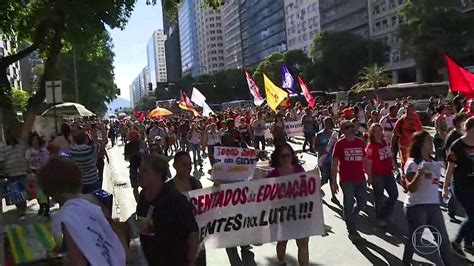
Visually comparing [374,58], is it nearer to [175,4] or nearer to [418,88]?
[418,88]

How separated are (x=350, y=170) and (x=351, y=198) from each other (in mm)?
381

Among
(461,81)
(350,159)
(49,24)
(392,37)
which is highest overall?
(392,37)

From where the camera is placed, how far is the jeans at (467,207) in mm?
6609

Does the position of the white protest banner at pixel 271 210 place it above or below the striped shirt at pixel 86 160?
below

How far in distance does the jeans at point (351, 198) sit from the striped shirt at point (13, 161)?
247 inches

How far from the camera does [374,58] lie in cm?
8206

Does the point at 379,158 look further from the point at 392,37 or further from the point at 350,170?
the point at 392,37

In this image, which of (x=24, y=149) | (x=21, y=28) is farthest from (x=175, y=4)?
(x=24, y=149)

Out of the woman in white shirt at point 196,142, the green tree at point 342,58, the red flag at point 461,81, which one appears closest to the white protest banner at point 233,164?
the red flag at point 461,81

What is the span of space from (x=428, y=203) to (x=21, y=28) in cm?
1579

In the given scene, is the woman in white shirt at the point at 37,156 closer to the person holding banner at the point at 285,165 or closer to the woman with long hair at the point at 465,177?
the person holding banner at the point at 285,165

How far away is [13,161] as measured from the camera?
11188mm

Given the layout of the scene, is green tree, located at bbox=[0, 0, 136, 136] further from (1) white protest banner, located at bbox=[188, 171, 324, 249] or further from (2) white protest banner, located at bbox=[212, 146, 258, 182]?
(1) white protest banner, located at bbox=[188, 171, 324, 249]

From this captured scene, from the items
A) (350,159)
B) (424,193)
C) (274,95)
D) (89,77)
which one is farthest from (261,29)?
(424,193)
